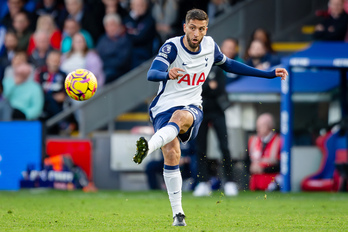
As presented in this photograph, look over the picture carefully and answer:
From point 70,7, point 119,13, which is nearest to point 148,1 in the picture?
point 119,13

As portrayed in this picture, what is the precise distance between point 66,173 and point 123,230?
6.52 m

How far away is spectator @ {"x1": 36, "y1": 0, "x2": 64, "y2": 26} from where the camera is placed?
17688 mm

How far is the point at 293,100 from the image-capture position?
1400 centimetres

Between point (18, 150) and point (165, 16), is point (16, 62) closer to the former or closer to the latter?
point (18, 150)

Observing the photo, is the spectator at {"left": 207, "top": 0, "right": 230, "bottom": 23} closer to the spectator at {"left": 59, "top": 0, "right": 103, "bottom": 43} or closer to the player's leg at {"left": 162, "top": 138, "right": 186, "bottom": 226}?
the spectator at {"left": 59, "top": 0, "right": 103, "bottom": 43}

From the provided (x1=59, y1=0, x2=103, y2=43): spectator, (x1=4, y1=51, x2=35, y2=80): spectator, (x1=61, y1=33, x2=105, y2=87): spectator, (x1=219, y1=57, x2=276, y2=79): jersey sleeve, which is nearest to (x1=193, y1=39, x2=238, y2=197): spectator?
(x1=61, y1=33, x2=105, y2=87): spectator

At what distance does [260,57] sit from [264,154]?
168cm

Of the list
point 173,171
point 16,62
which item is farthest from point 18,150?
point 173,171

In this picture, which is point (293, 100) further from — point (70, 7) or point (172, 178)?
point (172, 178)

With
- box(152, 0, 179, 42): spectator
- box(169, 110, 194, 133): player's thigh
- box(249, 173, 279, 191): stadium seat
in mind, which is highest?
box(152, 0, 179, 42): spectator

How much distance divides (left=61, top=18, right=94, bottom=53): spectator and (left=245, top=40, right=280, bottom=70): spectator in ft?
13.5

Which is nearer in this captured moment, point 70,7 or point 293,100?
point 293,100

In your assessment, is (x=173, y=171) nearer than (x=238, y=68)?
Yes

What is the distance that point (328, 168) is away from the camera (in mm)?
12891
